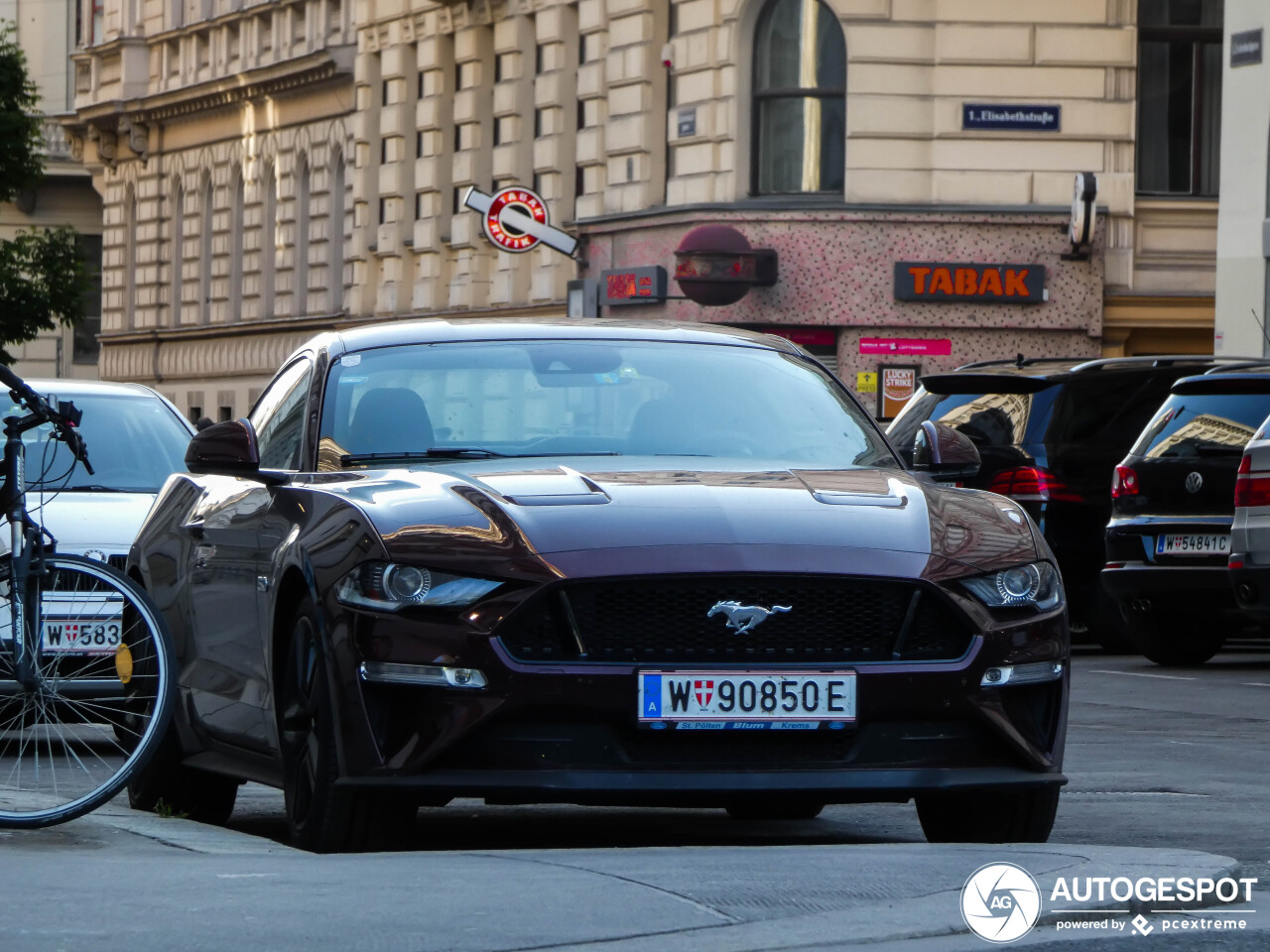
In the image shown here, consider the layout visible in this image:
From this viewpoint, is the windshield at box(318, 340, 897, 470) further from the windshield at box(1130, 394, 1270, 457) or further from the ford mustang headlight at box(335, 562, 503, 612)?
the windshield at box(1130, 394, 1270, 457)

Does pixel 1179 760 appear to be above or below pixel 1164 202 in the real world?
below

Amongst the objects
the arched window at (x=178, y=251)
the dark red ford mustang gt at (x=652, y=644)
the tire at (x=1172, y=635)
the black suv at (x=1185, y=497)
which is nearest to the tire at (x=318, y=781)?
the dark red ford mustang gt at (x=652, y=644)

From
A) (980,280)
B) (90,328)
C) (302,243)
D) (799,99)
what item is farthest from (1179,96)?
(90,328)

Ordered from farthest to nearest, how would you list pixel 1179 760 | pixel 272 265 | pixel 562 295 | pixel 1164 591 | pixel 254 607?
pixel 272 265
pixel 562 295
pixel 1164 591
pixel 1179 760
pixel 254 607

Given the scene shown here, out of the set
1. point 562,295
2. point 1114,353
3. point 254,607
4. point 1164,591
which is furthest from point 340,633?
point 562,295

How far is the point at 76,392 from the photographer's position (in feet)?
44.8

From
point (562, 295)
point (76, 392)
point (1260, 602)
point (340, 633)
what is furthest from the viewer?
point (562, 295)

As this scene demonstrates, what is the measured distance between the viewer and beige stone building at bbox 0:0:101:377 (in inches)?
2596

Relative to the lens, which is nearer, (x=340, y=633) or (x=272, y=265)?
(x=340, y=633)

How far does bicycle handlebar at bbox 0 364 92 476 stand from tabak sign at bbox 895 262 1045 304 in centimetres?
2692

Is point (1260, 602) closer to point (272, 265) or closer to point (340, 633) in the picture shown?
point (340, 633)

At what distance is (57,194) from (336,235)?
19.4 meters

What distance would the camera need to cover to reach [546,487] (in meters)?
7.42

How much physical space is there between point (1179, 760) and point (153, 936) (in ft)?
21.0
